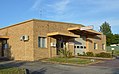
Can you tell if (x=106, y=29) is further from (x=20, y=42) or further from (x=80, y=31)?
(x=20, y=42)

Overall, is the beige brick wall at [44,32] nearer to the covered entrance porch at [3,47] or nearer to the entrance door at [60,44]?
the entrance door at [60,44]

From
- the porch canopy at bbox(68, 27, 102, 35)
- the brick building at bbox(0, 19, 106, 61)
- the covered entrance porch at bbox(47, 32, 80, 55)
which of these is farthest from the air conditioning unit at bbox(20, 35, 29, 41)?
the porch canopy at bbox(68, 27, 102, 35)

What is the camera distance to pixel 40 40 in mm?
29578

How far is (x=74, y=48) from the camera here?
33.8m

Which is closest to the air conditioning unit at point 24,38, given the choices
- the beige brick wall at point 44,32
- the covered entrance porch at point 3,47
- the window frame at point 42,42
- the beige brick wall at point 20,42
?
the beige brick wall at point 20,42

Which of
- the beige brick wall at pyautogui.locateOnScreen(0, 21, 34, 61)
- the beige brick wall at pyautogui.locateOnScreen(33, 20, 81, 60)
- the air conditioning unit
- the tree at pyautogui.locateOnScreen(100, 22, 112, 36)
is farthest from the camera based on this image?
the tree at pyautogui.locateOnScreen(100, 22, 112, 36)

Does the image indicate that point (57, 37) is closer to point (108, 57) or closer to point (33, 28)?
point (33, 28)

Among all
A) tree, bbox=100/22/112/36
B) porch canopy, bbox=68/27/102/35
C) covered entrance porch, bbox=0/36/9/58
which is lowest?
covered entrance porch, bbox=0/36/9/58

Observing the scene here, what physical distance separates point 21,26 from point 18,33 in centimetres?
122

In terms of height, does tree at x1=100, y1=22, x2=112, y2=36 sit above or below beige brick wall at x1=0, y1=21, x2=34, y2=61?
above

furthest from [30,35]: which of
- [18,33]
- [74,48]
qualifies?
[74,48]

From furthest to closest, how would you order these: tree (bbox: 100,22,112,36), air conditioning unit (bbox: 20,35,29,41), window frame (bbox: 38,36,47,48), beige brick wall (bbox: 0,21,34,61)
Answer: tree (bbox: 100,22,112,36)
window frame (bbox: 38,36,47,48)
air conditioning unit (bbox: 20,35,29,41)
beige brick wall (bbox: 0,21,34,61)

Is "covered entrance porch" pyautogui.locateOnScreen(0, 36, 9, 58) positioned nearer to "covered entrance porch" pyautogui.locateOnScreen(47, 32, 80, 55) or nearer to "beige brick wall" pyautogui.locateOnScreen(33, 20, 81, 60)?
"beige brick wall" pyautogui.locateOnScreen(33, 20, 81, 60)

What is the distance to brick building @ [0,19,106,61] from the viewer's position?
2900 cm
